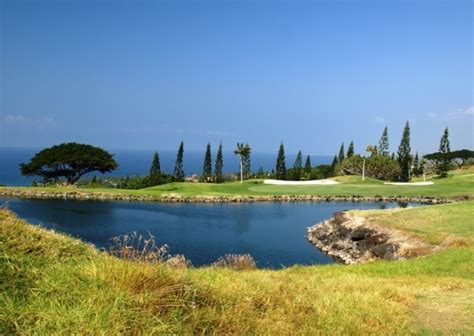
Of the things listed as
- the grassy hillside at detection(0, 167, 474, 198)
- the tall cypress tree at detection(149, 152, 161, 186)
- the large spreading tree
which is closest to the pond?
the grassy hillside at detection(0, 167, 474, 198)

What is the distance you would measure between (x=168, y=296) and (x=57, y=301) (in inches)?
47.4

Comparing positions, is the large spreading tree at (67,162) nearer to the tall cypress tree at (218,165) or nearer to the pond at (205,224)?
the pond at (205,224)

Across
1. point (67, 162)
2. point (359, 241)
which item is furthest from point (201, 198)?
point (359, 241)

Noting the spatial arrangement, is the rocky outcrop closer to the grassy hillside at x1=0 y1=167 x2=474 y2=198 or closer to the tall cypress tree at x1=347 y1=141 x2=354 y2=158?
the grassy hillside at x1=0 y1=167 x2=474 y2=198

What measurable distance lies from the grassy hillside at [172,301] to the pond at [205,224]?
13.5 m

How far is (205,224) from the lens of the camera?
130 ft

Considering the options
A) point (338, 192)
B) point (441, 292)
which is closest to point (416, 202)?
point (338, 192)

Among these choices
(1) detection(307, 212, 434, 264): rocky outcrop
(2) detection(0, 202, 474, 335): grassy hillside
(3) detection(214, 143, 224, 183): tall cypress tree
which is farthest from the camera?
(3) detection(214, 143, 224, 183): tall cypress tree

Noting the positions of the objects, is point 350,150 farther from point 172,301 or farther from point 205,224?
point 172,301

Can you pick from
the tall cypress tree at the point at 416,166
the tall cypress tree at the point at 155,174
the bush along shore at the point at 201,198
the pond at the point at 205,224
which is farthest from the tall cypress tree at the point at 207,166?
the tall cypress tree at the point at 416,166

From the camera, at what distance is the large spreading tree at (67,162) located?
236 ft

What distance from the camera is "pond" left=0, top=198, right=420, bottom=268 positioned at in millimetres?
28594

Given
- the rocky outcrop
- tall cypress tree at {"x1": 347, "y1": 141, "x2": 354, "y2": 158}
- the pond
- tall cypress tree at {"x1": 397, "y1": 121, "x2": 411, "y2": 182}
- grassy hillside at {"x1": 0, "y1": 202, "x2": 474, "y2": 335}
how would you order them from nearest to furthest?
grassy hillside at {"x1": 0, "y1": 202, "x2": 474, "y2": 335} < the rocky outcrop < the pond < tall cypress tree at {"x1": 397, "y1": 121, "x2": 411, "y2": 182} < tall cypress tree at {"x1": 347, "y1": 141, "x2": 354, "y2": 158}

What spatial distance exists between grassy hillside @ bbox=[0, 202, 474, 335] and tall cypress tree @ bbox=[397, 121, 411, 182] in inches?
3564
